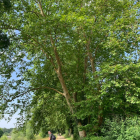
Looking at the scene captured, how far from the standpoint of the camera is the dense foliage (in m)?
9.09

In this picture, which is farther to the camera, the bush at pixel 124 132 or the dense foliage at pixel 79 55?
the dense foliage at pixel 79 55

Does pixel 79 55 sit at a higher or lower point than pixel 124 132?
higher

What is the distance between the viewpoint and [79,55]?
13.3 meters

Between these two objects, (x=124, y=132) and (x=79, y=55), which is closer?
(x=124, y=132)

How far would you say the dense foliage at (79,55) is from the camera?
29.8ft

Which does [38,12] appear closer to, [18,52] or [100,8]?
[18,52]

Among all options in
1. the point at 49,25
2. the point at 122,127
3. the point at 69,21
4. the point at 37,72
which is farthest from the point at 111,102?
the point at 37,72

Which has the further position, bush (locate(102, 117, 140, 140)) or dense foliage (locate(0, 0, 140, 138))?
dense foliage (locate(0, 0, 140, 138))

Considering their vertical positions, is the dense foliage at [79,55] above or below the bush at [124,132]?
above

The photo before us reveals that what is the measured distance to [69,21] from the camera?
30.7 ft

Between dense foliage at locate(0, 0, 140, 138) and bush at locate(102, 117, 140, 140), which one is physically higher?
dense foliage at locate(0, 0, 140, 138)

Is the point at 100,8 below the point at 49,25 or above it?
above

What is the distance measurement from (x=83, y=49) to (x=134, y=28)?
4900 millimetres

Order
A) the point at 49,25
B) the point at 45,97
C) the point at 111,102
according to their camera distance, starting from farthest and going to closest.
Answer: the point at 45,97 < the point at 49,25 < the point at 111,102
